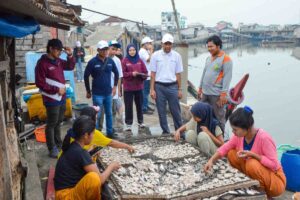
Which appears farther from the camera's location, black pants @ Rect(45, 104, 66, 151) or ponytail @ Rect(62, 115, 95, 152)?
black pants @ Rect(45, 104, 66, 151)

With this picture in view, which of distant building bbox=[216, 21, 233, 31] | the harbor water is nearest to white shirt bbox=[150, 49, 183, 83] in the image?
the harbor water

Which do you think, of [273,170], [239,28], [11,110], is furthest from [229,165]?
[239,28]

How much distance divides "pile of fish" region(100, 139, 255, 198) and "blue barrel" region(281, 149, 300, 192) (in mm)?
885

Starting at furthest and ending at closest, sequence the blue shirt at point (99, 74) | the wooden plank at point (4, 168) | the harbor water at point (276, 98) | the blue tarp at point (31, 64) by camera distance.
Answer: the harbor water at point (276, 98) → the blue tarp at point (31, 64) → the blue shirt at point (99, 74) → the wooden plank at point (4, 168)

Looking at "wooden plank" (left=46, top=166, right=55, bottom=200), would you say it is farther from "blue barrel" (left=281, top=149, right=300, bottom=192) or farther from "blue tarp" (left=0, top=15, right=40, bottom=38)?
"blue barrel" (left=281, top=149, right=300, bottom=192)

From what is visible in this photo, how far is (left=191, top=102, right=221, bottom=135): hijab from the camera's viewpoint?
15.7 ft

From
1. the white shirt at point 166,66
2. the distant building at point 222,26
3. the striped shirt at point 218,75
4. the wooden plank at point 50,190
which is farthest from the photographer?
the distant building at point 222,26

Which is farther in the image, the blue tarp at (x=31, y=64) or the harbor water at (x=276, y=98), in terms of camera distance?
the harbor water at (x=276, y=98)

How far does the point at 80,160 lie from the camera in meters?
3.33

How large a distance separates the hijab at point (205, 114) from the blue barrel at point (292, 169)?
1.06 m

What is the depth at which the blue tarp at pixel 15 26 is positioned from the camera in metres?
3.04

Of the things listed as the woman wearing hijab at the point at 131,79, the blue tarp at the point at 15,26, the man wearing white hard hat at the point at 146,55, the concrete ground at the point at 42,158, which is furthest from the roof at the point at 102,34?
the blue tarp at the point at 15,26

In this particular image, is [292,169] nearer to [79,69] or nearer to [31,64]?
[31,64]

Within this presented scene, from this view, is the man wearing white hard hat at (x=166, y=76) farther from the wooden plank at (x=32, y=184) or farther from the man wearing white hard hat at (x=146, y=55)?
the wooden plank at (x=32, y=184)
